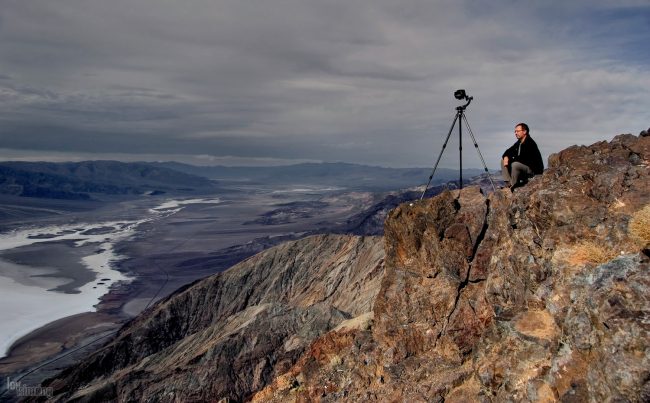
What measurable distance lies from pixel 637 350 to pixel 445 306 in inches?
292

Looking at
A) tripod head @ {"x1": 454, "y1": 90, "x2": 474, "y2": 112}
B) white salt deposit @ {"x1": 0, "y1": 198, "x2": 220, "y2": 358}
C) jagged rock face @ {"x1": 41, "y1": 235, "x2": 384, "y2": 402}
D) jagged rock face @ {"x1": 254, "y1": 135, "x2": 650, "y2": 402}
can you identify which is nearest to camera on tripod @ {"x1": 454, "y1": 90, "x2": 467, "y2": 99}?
tripod head @ {"x1": 454, "y1": 90, "x2": 474, "y2": 112}

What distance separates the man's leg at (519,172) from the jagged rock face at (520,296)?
2.02ft

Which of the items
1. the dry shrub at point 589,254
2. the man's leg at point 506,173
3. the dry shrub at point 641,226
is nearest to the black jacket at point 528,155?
the man's leg at point 506,173

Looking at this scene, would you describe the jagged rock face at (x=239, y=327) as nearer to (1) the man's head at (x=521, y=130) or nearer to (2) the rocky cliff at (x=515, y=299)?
(2) the rocky cliff at (x=515, y=299)

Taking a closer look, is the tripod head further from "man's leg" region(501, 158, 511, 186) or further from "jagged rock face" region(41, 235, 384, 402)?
"jagged rock face" region(41, 235, 384, 402)

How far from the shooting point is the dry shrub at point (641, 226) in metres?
9.19

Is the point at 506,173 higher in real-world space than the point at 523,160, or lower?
lower

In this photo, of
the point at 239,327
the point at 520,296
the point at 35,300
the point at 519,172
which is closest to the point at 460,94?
the point at 519,172

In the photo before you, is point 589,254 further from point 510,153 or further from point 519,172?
point 510,153

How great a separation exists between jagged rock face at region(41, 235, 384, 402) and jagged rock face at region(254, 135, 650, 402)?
21.3 m

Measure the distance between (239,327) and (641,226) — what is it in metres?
42.2

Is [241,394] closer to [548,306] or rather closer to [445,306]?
[445,306]

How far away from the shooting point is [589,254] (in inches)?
392

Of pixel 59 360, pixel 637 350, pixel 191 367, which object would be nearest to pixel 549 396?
pixel 637 350
